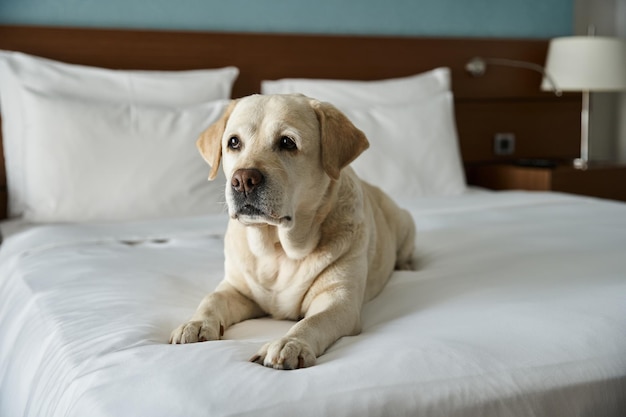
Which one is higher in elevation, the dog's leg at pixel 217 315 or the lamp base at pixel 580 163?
the dog's leg at pixel 217 315

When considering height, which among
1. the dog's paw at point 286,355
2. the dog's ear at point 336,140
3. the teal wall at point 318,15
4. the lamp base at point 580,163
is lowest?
the lamp base at point 580,163

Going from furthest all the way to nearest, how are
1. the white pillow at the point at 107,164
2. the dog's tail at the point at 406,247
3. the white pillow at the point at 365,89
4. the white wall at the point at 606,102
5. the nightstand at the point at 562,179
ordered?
the white wall at the point at 606,102
the nightstand at the point at 562,179
the white pillow at the point at 365,89
the white pillow at the point at 107,164
the dog's tail at the point at 406,247

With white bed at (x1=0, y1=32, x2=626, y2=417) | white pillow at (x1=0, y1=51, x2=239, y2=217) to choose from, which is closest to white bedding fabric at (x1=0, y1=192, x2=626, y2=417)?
white bed at (x1=0, y1=32, x2=626, y2=417)

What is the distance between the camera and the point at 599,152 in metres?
4.82

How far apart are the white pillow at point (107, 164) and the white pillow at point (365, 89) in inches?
26.6

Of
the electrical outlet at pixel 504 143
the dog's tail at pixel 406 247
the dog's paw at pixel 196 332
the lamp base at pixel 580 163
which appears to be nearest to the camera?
the dog's paw at pixel 196 332

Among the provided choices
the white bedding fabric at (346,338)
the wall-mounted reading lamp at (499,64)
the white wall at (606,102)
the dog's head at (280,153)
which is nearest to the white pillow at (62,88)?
the white bedding fabric at (346,338)

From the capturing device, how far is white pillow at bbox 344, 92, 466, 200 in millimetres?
3283

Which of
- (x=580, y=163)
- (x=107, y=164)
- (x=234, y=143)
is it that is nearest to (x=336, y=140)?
(x=234, y=143)

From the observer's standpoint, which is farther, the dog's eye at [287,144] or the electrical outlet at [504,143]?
the electrical outlet at [504,143]

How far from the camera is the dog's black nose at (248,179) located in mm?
1522

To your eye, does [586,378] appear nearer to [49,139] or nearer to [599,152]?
[49,139]

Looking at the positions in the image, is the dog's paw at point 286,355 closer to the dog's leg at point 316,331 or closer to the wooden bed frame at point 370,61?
the dog's leg at point 316,331

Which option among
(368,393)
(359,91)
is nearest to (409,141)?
(359,91)
